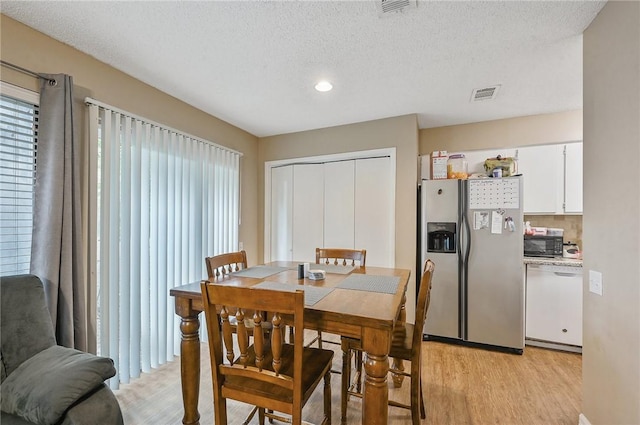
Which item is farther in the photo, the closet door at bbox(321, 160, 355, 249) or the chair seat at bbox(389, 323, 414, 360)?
the closet door at bbox(321, 160, 355, 249)

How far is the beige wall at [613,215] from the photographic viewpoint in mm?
1307

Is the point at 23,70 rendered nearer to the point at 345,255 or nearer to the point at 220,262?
the point at 220,262

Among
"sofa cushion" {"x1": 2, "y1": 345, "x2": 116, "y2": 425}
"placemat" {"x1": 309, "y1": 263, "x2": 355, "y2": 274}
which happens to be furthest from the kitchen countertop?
"sofa cushion" {"x1": 2, "y1": 345, "x2": 116, "y2": 425}

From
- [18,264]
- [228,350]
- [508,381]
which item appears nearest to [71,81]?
[18,264]

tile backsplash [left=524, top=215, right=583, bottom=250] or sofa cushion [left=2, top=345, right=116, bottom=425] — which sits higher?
tile backsplash [left=524, top=215, right=583, bottom=250]

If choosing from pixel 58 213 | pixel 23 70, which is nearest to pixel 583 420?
pixel 58 213

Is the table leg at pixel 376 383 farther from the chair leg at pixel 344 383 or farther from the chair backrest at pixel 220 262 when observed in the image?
the chair backrest at pixel 220 262

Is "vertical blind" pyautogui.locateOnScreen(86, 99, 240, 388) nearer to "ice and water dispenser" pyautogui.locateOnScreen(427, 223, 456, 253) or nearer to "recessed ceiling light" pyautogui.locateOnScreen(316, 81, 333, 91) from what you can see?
"recessed ceiling light" pyautogui.locateOnScreen(316, 81, 333, 91)

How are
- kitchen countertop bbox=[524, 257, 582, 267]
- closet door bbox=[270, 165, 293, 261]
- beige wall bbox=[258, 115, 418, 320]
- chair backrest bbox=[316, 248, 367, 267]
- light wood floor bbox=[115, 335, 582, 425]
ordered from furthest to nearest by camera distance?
closet door bbox=[270, 165, 293, 261] → beige wall bbox=[258, 115, 418, 320] → kitchen countertop bbox=[524, 257, 582, 267] → chair backrest bbox=[316, 248, 367, 267] → light wood floor bbox=[115, 335, 582, 425]

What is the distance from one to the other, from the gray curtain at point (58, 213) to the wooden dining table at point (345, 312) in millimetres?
770

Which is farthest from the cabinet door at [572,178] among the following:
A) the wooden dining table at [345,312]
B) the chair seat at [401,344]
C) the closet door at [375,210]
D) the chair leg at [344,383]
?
the chair leg at [344,383]

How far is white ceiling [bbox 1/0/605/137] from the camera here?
1.58 metres

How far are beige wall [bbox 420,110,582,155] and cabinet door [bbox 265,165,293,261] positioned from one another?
72.9 inches

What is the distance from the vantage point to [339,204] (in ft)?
11.8
